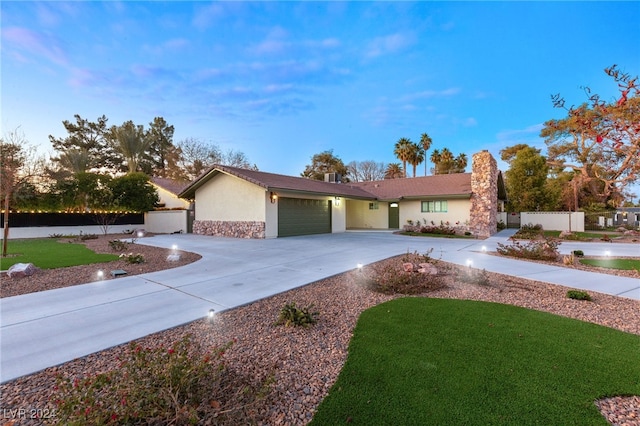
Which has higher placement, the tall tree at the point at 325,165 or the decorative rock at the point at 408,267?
the tall tree at the point at 325,165

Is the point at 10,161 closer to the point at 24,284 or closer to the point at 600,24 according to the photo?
the point at 24,284

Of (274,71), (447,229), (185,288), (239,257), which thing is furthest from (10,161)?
(447,229)

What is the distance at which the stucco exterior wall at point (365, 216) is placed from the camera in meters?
21.7

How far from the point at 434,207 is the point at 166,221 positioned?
18.1 metres

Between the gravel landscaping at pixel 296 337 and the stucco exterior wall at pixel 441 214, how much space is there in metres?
12.7

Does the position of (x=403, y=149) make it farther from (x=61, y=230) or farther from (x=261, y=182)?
(x=61, y=230)

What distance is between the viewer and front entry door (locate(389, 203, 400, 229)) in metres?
20.9

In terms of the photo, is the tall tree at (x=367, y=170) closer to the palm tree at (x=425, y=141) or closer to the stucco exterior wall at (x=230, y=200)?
the palm tree at (x=425, y=141)

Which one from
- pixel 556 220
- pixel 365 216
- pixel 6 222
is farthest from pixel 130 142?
pixel 556 220

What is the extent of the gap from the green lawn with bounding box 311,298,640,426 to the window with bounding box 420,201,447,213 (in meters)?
15.6

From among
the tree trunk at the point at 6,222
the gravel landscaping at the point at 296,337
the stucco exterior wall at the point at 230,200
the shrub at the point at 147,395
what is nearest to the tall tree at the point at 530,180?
the stucco exterior wall at the point at 230,200

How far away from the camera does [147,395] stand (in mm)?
1968

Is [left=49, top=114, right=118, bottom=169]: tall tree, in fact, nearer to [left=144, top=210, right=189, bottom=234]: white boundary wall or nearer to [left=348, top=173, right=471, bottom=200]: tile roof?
[left=144, top=210, right=189, bottom=234]: white boundary wall

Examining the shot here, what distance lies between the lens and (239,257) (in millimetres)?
9039
